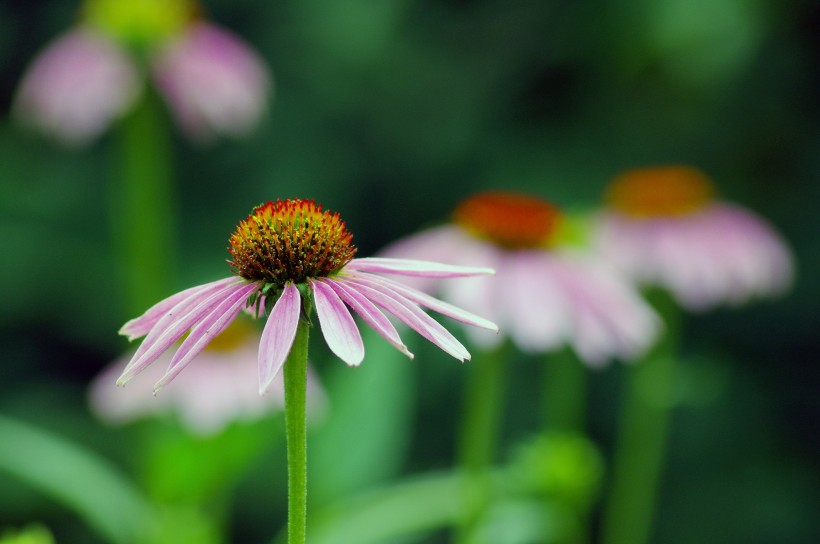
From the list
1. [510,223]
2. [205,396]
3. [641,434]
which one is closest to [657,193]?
[641,434]

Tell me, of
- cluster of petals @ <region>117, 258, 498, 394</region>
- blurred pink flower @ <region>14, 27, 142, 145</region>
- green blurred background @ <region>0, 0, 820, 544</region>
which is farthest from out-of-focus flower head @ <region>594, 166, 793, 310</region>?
cluster of petals @ <region>117, 258, 498, 394</region>

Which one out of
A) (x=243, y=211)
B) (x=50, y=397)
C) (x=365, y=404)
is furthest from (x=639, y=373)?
(x=50, y=397)

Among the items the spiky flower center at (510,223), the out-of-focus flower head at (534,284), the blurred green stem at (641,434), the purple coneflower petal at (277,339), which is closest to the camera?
the purple coneflower petal at (277,339)

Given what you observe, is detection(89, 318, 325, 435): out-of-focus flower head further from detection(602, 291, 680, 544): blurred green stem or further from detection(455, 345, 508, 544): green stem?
detection(602, 291, 680, 544): blurred green stem

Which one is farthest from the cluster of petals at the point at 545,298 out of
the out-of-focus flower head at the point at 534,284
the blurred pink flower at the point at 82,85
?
the blurred pink flower at the point at 82,85

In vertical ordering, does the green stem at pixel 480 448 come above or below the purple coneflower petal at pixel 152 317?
above

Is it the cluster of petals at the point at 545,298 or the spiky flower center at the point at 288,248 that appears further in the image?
the cluster of petals at the point at 545,298

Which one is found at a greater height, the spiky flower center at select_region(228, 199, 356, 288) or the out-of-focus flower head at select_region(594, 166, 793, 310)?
the out-of-focus flower head at select_region(594, 166, 793, 310)

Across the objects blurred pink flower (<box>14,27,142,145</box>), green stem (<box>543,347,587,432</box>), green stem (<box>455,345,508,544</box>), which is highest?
blurred pink flower (<box>14,27,142,145</box>)

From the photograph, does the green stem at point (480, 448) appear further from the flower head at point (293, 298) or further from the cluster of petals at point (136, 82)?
the cluster of petals at point (136, 82)
